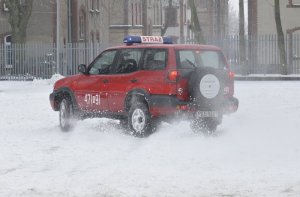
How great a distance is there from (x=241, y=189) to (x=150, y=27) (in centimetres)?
6487

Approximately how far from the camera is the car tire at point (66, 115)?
15625 mm

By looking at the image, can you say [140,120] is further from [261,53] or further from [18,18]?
[18,18]

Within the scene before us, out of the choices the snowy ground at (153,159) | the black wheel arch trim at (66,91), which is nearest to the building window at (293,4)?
the snowy ground at (153,159)

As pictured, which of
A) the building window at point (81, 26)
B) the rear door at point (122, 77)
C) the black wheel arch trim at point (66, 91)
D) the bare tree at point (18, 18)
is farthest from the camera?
the building window at point (81, 26)

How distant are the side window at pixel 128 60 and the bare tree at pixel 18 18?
27.7 m

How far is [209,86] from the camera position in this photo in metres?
13.7

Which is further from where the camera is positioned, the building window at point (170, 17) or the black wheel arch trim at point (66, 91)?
the building window at point (170, 17)

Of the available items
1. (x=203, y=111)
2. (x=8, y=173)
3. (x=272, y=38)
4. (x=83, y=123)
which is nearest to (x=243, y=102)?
(x=83, y=123)

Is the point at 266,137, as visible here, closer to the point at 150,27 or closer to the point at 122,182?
the point at 122,182

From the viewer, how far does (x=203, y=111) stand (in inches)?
544

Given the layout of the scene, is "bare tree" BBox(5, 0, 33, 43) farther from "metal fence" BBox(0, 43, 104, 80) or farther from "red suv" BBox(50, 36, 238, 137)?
"red suv" BBox(50, 36, 238, 137)

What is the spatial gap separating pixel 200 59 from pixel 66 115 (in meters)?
3.36

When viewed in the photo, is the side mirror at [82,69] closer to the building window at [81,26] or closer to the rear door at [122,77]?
the rear door at [122,77]

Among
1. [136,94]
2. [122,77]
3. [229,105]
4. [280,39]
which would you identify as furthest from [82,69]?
[280,39]
